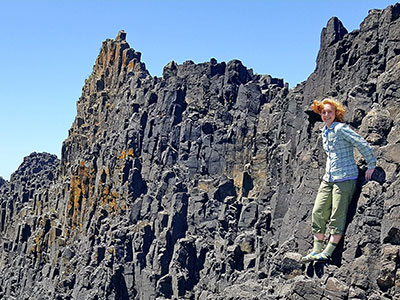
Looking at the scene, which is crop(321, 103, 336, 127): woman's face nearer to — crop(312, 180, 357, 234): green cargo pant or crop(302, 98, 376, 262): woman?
crop(302, 98, 376, 262): woman

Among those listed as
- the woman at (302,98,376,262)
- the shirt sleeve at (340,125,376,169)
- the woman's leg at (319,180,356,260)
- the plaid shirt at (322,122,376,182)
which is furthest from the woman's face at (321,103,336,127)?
the woman's leg at (319,180,356,260)

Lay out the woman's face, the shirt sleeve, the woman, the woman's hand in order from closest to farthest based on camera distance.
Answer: the shirt sleeve, the woman's hand, the woman, the woman's face

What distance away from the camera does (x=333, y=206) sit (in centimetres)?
1872

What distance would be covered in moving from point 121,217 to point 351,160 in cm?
4145

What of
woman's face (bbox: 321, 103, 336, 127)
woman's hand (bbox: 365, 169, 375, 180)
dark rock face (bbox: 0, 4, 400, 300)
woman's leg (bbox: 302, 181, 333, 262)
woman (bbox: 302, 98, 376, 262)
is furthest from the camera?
dark rock face (bbox: 0, 4, 400, 300)

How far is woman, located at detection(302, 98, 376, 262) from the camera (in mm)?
18500

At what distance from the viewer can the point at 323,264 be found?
65.1 feet

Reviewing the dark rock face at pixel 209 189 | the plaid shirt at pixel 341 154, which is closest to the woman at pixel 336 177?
the plaid shirt at pixel 341 154

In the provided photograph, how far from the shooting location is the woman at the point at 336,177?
18500 millimetres

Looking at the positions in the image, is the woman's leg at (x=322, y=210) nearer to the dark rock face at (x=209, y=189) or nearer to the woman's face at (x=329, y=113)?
the dark rock face at (x=209, y=189)

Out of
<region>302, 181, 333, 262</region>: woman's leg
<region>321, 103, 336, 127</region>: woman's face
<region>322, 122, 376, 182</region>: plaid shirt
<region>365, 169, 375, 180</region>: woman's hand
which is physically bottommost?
<region>302, 181, 333, 262</region>: woman's leg

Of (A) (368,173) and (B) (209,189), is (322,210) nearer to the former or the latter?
(A) (368,173)

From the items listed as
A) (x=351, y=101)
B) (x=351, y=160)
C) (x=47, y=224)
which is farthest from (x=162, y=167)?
(x=351, y=160)

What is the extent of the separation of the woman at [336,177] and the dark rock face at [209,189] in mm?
633
